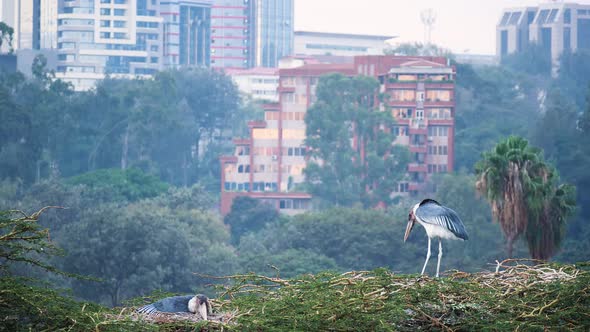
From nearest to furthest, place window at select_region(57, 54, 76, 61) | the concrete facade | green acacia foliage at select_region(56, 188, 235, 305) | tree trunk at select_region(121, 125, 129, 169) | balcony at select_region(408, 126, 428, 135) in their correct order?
green acacia foliage at select_region(56, 188, 235, 305) < balcony at select_region(408, 126, 428, 135) < tree trunk at select_region(121, 125, 129, 169) < window at select_region(57, 54, 76, 61) < the concrete facade

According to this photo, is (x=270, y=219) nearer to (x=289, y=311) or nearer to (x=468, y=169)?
(x=468, y=169)

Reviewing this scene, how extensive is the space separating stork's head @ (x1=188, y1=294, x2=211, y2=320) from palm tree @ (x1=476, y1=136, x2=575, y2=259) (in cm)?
3057

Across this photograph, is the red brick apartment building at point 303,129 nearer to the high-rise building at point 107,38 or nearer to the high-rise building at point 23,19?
the high-rise building at point 107,38

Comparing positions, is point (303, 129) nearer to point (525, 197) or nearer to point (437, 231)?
point (525, 197)

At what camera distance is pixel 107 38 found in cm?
18038

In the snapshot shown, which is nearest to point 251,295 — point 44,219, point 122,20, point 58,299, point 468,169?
point 58,299

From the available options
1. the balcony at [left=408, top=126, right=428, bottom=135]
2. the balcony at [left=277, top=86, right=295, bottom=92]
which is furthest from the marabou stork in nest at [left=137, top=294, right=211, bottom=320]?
the balcony at [left=277, top=86, right=295, bottom=92]

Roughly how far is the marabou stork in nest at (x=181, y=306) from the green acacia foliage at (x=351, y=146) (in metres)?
91.1

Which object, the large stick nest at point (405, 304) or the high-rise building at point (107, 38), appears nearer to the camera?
the large stick nest at point (405, 304)

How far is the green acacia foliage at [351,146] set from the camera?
106312 mm

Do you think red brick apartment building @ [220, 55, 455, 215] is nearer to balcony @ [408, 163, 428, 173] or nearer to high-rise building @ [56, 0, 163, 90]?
balcony @ [408, 163, 428, 173]

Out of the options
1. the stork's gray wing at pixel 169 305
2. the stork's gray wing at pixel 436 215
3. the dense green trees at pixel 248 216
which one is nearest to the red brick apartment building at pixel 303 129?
the dense green trees at pixel 248 216

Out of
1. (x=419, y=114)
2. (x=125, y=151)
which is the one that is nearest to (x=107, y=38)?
(x=125, y=151)

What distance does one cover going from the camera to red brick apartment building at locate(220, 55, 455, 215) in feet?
363
